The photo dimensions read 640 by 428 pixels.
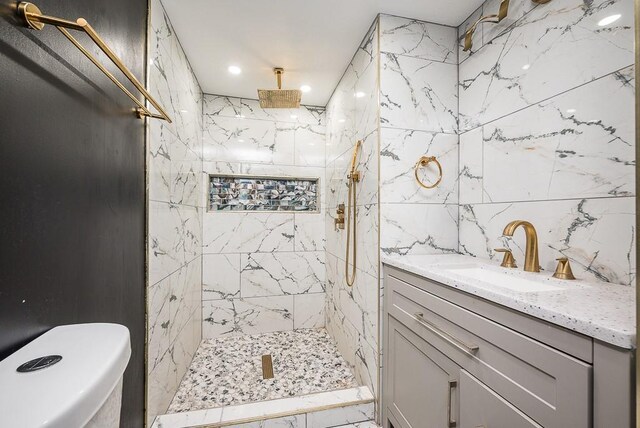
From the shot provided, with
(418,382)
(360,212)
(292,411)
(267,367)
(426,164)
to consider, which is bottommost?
(267,367)

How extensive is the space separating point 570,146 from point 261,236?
2448 mm

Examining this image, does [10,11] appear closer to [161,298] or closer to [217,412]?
[161,298]

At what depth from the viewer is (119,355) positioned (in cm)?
60

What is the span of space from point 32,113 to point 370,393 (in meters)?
2.01

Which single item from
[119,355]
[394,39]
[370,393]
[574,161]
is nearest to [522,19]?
[394,39]

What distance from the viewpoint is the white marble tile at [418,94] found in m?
1.58

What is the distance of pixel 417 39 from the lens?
164cm

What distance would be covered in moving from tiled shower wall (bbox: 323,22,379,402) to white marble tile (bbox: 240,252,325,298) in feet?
1.07

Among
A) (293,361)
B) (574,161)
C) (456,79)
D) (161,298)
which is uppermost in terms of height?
(456,79)

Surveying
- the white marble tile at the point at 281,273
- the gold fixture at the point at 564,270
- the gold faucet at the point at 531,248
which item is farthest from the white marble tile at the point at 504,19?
the white marble tile at the point at 281,273

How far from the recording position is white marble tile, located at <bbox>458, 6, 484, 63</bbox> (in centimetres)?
155

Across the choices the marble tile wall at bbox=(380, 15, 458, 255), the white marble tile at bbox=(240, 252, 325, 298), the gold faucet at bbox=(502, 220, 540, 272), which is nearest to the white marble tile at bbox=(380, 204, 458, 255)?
the marble tile wall at bbox=(380, 15, 458, 255)

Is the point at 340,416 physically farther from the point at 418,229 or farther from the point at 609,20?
the point at 609,20

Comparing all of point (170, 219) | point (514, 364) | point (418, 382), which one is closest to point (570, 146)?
point (514, 364)
